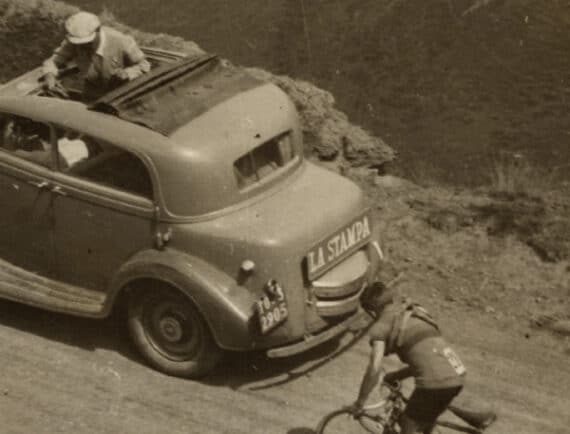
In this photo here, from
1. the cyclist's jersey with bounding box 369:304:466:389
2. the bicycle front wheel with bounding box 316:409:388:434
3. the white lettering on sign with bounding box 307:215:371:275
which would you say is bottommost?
the bicycle front wheel with bounding box 316:409:388:434

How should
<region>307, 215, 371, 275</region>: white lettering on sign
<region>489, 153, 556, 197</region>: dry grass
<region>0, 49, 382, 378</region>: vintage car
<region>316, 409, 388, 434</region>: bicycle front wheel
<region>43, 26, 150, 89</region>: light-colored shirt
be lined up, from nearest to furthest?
<region>316, 409, 388, 434</region>: bicycle front wheel, <region>0, 49, 382, 378</region>: vintage car, <region>307, 215, 371, 275</region>: white lettering on sign, <region>43, 26, 150, 89</region>: light-colored shirt, <region>489, 153, 556, 197</region>: dry grass

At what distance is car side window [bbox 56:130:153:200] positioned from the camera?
26.0 ft

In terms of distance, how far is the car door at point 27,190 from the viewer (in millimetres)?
8359

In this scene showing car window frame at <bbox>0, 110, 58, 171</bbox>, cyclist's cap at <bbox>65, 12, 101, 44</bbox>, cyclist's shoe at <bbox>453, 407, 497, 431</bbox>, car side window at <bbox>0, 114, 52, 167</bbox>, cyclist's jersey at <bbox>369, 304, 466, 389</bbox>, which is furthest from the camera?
cyclist's cap at <bbox>65, 12, 101, 44</bbox>

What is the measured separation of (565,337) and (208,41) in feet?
49.7

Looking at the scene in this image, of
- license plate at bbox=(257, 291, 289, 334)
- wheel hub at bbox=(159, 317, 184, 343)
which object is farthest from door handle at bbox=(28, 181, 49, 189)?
license plate at bbox=(257, 291, 289, 334)

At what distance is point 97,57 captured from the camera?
893cm

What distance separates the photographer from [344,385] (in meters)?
8.03

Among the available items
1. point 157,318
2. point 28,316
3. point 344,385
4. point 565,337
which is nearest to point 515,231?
point 565,337

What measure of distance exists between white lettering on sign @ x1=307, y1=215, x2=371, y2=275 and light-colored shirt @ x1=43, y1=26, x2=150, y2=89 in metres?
2.44

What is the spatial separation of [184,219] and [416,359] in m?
2.27

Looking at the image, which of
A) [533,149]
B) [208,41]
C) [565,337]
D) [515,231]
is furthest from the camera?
[208,41]

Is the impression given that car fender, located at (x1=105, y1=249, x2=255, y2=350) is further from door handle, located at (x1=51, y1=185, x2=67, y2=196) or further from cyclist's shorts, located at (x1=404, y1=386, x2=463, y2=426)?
cyclist's shorts, located at (x1=404, y1=386, x2=463, y2=426)

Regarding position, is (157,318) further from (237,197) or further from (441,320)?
(441,320)
